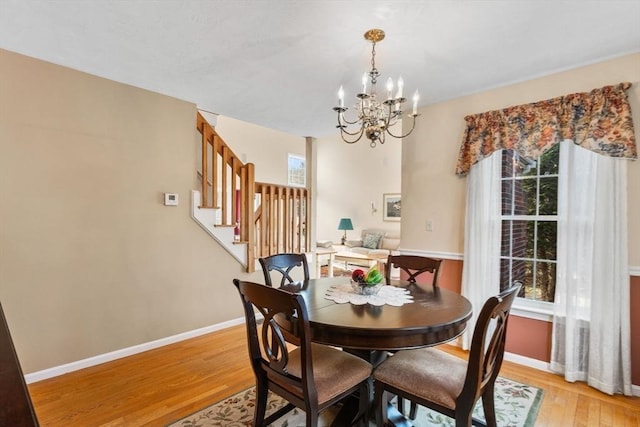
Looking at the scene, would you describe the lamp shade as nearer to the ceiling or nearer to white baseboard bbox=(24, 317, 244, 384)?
white baseboard bbox=(24, 317, 244, 384)

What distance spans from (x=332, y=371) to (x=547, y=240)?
2246 millimetres

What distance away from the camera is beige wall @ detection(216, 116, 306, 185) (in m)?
6.88

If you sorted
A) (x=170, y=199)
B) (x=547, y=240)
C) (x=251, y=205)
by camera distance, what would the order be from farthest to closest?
(x=251, y=205) < (x=170, y=199) < (x=547, y=240)

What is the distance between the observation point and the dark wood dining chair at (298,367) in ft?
4.62

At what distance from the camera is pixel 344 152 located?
29.5 feet

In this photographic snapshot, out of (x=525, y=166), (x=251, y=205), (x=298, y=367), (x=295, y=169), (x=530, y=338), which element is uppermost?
(x=295, y=169)

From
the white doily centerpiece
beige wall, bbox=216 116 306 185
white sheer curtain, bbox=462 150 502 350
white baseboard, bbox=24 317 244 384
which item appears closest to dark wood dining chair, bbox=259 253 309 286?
the white doily centerpiece

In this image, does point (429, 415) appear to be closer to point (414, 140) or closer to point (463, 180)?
point (463, 180)

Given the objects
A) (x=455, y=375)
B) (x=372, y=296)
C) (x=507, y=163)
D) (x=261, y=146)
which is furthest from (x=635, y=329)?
(x=261, y=146)

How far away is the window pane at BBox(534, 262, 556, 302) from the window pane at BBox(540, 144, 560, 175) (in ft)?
2.54

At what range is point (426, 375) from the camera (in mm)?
1591

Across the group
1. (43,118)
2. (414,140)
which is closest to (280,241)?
(414,140)

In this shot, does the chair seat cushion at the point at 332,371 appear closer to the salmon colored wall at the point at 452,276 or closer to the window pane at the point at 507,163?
the salmon colored wall at the point at 452,276

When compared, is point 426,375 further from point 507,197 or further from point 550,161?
point 550,161
